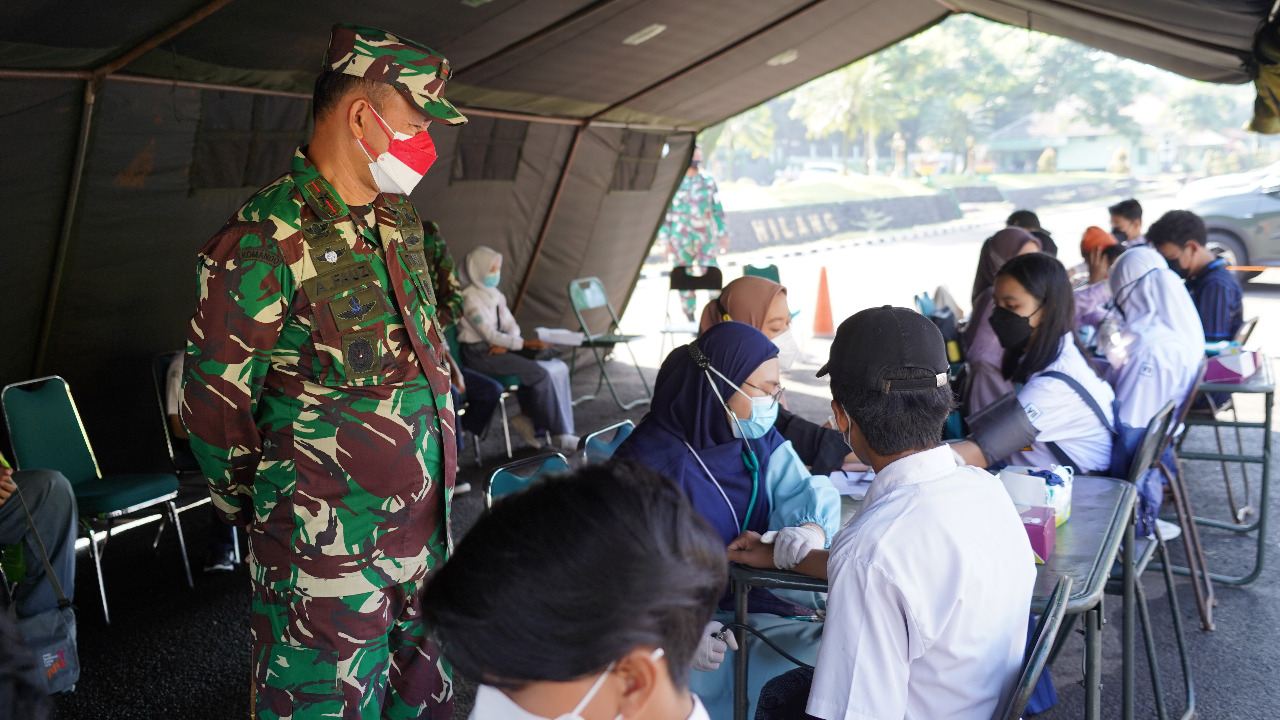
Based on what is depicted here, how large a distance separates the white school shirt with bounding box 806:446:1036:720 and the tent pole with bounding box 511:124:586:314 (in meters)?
5.85

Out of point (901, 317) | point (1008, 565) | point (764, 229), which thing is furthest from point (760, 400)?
point (764, 229)

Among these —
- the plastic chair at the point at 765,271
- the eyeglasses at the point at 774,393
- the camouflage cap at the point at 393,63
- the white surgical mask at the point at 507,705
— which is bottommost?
the plastic chair at the point at 765,271

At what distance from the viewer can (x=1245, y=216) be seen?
40.1ft

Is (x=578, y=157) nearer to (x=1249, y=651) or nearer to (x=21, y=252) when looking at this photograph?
(x=21, y=252)

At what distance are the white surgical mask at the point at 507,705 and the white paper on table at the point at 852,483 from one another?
196 cm

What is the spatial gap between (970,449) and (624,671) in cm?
225

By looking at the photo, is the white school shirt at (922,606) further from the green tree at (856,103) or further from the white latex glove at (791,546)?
the green tree at (856,103)

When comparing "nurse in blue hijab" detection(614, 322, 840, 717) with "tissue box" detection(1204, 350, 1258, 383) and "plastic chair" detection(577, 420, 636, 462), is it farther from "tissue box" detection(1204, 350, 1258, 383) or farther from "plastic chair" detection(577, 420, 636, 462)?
"tissue box" detection(1204, 350, 1258, 383)

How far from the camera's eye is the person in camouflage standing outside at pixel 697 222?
10.7m

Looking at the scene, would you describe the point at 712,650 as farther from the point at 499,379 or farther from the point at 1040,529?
the point at 499,379

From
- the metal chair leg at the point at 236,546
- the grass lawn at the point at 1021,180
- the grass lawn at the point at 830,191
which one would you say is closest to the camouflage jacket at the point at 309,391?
the metal chair leg at the point at 236,546

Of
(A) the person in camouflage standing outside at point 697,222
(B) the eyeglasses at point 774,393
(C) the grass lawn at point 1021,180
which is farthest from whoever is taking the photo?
(C) the grass lawn at point 1021,180

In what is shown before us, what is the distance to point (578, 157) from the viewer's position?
744 cm

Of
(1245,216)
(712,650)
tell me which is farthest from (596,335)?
(1245,216)
